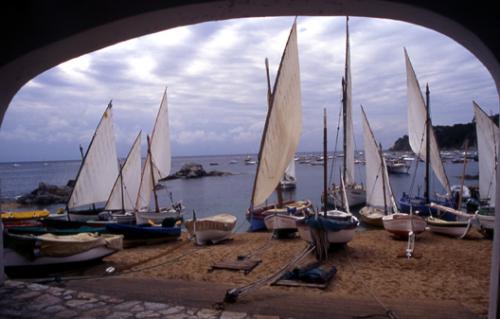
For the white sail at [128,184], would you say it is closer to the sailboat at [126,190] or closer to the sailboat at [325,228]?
the sailboat at [126,190]

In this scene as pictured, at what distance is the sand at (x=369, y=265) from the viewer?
7.63 meters

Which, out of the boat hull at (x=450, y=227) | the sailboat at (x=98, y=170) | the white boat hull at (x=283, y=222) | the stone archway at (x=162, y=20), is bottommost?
the boat hull at (x=450, y=227)

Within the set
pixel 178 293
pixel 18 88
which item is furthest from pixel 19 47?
pixel 178 293

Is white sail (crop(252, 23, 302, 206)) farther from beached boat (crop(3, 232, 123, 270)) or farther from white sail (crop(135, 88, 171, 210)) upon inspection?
white sail (crop(135, 88, 171, 210))

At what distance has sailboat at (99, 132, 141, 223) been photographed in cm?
2028

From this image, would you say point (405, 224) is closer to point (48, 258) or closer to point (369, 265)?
point (369, 265)

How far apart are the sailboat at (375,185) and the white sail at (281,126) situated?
8297 millimetres

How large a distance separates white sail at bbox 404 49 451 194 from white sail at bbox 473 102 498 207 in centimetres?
273

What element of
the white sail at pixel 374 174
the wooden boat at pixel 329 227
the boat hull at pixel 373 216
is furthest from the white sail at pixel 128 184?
the boat hull at pixel 373 216

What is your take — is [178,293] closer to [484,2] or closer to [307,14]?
[307,14]

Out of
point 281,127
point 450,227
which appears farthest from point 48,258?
point 450,227

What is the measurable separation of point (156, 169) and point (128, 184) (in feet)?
7.01

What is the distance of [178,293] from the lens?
6.20 m

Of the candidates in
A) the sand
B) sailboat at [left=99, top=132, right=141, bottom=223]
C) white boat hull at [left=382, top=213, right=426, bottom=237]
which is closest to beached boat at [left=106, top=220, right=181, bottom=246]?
the sand
